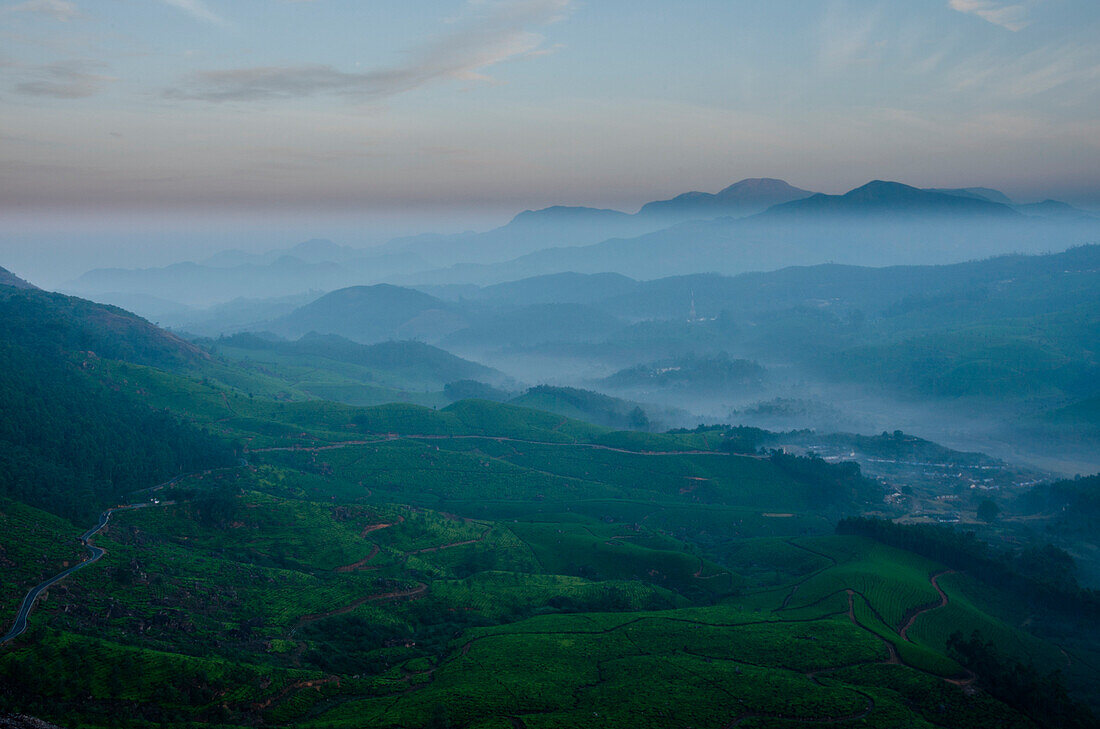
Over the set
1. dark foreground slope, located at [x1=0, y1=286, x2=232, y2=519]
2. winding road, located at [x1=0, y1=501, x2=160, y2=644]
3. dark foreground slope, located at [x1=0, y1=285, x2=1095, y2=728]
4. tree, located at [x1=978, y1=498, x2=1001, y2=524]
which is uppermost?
dark foreground slope, located at [x1=0, y1=286, x2=232, y2=519]

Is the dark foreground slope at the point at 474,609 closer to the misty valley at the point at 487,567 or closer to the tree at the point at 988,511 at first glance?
the misty valley at the point at 487,567

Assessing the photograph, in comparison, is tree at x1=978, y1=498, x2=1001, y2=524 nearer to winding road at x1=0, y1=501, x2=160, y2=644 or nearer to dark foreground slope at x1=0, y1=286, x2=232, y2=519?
dark foreground slope at x1=0, y1=286, x2=232, y2=519

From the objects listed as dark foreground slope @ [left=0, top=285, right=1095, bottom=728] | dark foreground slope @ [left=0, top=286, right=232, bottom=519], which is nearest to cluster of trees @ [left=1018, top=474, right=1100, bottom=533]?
dark foreground slope @ [left=0, top=285, right=1095, bottom=728]

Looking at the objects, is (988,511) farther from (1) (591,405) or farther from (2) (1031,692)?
(1) (591,405)

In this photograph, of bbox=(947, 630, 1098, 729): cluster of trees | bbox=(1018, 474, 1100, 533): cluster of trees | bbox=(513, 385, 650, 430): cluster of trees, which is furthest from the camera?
bbox=(513, 385, 650, 430): cluster of trees

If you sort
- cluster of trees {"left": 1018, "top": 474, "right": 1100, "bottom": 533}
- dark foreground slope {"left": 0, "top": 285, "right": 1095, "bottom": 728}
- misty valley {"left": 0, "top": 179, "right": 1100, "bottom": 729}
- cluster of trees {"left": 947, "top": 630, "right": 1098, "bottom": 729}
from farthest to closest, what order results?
cluster of trees {"left": 1018, "top": 474, "right": 1100, "bottom": 533}
cluster of trees {"left": 947, "top": 630, "right": 1098, "bottom": 729}
misty valley {"left": 0, "top": 179, "right": 1100, "bottom": 729}
dark foreground slope {"left": 0, "top": 285, "right": 1095, "bottom": 728}

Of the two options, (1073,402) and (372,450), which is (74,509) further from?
(1073,402)
